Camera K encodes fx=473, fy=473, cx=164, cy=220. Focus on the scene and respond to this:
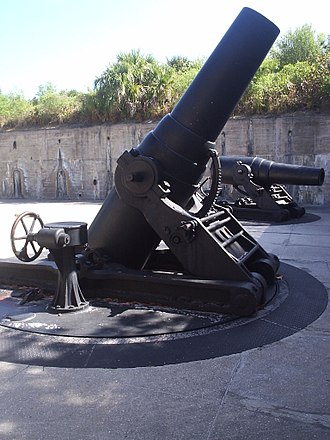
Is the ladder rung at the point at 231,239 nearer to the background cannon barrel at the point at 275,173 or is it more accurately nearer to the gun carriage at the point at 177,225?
the gun carriage at the point at 177,225

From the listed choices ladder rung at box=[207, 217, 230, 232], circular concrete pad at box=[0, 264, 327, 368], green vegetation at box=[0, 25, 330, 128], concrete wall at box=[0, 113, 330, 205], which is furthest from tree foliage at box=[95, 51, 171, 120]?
circular concrete pad at box=[0, 264, 327, 368]

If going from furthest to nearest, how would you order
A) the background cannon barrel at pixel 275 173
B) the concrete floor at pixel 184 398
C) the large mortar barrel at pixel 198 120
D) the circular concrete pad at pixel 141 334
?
the background cannon barrel at pixel 275 173 < the large mortar barrel at pixel 198 120 < the circular concrete pad at pixel 141 334 < the concrete floor at pixel 184 398

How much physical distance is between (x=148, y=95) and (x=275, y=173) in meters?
9.23

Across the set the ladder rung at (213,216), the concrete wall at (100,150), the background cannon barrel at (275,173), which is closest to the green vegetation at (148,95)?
the concrete wall at (100,150)

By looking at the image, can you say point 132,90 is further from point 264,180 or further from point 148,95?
point 264,180

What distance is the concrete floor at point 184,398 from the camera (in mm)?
1981

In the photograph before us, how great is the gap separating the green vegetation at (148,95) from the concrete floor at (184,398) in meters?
12.4

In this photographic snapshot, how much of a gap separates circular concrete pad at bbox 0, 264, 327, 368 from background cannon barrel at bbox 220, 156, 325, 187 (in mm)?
5850

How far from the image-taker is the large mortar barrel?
3715mm

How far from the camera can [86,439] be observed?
6.32ft

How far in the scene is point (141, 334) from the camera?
3.11 metres

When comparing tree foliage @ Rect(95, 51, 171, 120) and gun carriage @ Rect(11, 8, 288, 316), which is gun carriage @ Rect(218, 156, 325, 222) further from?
tree foliage @ Rect(95, 51, 171, 120)

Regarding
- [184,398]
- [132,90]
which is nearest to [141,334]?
[184,398]

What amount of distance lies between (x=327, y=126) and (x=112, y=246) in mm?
10789
